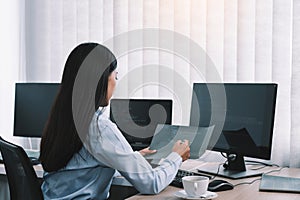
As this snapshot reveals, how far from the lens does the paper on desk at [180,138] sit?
2.06 metres

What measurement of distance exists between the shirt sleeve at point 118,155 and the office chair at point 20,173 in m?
0.22

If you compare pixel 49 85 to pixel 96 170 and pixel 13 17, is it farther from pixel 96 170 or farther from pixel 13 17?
pixel 96 170

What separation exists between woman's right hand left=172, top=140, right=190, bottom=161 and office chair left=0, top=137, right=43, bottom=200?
56 cm

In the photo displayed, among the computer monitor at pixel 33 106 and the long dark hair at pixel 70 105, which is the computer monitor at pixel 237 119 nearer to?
the long dark hair at pixel 70 105

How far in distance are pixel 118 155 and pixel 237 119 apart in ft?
2.28

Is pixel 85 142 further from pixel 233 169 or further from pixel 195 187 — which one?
pixel 233 169

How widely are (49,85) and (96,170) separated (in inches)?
42.4

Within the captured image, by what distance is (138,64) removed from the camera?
9.48ft

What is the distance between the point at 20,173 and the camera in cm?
173

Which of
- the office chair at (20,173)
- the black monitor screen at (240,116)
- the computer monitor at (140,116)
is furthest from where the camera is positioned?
the computer monitor at (140,116)

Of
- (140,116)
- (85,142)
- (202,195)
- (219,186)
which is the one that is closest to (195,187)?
(202,195)

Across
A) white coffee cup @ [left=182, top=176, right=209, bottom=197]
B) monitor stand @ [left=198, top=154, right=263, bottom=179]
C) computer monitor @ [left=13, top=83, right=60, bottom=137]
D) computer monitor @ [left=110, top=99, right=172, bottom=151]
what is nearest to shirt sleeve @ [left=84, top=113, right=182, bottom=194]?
white coffee cup @ [left=182, top=176, right=209, bottom=197]

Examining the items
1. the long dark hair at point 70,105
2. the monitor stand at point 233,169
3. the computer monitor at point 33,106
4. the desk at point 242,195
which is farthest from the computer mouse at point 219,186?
the computer monitor at point 33,106

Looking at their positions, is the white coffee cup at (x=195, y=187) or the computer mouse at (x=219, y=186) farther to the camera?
the computer mouse at (x=219, y=186)
